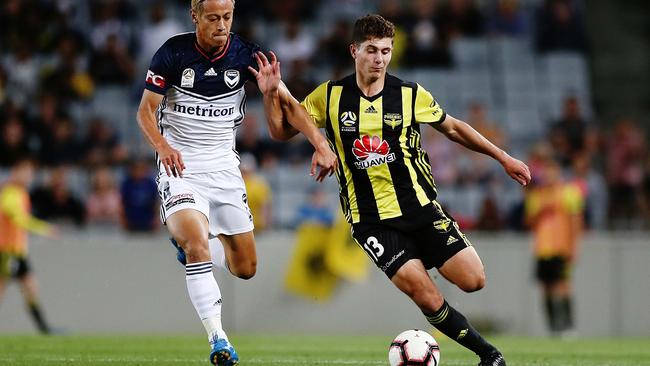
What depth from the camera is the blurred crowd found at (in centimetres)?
1619

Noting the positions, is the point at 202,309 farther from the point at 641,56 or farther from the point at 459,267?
the point at 641,56

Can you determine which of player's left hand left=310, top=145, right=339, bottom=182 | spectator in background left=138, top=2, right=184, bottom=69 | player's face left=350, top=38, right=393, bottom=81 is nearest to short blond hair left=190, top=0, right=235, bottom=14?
player's face left=350, top=38, right=393, bottom=81

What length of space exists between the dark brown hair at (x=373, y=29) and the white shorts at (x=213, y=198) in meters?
1.34

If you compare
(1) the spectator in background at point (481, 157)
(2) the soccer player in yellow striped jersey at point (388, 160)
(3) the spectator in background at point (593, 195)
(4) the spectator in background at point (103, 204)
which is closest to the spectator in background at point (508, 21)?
(1) the spectator in background at point (481, 157)

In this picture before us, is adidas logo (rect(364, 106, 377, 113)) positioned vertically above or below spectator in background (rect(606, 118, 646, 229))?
above

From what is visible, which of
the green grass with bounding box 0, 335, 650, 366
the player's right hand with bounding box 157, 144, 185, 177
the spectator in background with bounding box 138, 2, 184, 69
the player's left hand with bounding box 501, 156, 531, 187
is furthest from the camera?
the spectator in background with bounding box 138, 2, 184, 69

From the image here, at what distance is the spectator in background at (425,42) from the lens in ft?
61.2

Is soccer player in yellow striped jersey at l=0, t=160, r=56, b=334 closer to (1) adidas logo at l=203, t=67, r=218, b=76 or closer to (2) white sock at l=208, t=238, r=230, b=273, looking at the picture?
(2) white sock at l=208, t=238, r=230, b=273

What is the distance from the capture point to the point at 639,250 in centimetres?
1570

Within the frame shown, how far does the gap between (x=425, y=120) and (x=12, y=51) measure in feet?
40.1

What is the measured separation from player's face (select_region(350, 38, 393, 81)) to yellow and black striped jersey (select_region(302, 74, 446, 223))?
0.15 m

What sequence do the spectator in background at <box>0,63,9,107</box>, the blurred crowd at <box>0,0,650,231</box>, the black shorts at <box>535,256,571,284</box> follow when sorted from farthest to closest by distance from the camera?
the spectator in background at <box>0,63,9,107</box>
the blurred crowd at <box>0,0,650,231</box>
the black shorts at <box>535,256,571,284</box>

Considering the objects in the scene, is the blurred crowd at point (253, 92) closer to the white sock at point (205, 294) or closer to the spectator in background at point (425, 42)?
the spectator in background at point (425, 42)

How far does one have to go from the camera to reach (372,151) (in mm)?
7914
